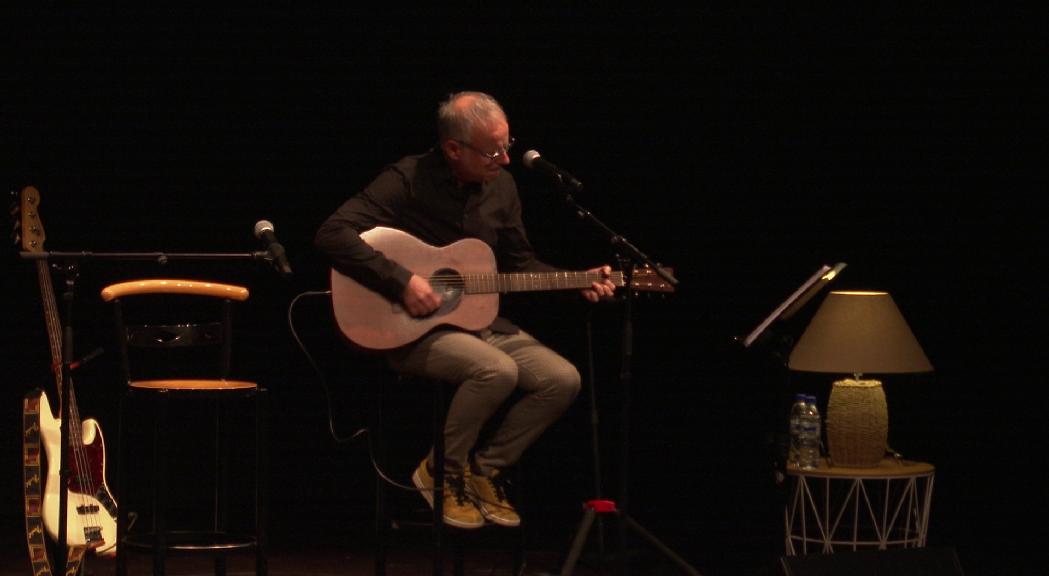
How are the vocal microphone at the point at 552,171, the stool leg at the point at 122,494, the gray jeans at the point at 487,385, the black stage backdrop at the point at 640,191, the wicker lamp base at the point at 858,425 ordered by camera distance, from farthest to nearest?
the black stage backdrop at the point at 640,191, the wicker lamp base at the point at 858,425, the gray jeans at the point at 487,385, the stool leg at the point at 122,494, the vocal microphone at the point at 552,171

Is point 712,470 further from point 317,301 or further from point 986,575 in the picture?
point 317,301

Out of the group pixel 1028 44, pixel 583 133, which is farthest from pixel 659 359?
pixel 1028 44

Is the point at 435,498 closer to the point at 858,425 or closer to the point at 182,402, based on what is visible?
the point at 182,402

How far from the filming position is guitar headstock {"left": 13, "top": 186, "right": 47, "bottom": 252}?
165 inches

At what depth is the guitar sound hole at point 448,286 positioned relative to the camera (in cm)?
406

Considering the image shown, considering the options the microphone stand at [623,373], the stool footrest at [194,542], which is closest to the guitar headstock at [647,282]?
the microphone stand at [623,373]

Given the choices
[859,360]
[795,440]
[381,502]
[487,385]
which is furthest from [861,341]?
[381,502]

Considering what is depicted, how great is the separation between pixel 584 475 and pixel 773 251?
46.3 inches

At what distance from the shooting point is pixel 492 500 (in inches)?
157

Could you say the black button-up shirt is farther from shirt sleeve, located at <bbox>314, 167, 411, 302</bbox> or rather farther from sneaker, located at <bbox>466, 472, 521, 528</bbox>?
sneaker, located at <bbox>466, 472, 521, 528</bbox>

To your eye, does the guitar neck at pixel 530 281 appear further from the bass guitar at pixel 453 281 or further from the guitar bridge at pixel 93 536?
the guitar bridge at pixel 93 536

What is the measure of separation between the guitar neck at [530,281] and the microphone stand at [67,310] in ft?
2.15

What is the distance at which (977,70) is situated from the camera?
5.50 meters

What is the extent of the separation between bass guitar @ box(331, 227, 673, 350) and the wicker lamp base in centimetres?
88
